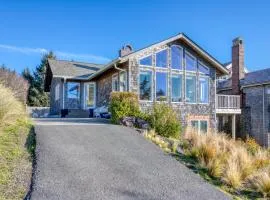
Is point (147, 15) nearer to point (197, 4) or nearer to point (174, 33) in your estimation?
point (174, 33)

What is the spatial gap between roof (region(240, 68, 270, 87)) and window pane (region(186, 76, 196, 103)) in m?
5.71

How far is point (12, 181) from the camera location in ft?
21.1

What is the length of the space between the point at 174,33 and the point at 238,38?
7.38 meters

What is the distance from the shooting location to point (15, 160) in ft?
24.6

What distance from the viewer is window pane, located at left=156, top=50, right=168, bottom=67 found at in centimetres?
1852

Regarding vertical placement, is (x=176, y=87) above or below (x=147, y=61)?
below

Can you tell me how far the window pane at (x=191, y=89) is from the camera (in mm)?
19594

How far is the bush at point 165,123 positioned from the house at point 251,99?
439 inches

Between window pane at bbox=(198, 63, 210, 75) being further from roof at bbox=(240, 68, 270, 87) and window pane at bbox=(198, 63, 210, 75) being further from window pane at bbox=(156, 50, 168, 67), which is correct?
roof at bbox=(240, 68, 270, 87)

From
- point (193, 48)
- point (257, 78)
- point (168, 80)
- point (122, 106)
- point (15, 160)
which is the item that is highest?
point (193, 48)

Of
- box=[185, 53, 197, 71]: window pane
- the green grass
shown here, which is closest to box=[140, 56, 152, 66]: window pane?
box=[185, 53, 197, 71]: window pane

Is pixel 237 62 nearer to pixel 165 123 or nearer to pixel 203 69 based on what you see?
pixel 203 69

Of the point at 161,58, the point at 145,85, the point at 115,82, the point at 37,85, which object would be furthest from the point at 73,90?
the point at 37,85

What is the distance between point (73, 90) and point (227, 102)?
38.2 ft
